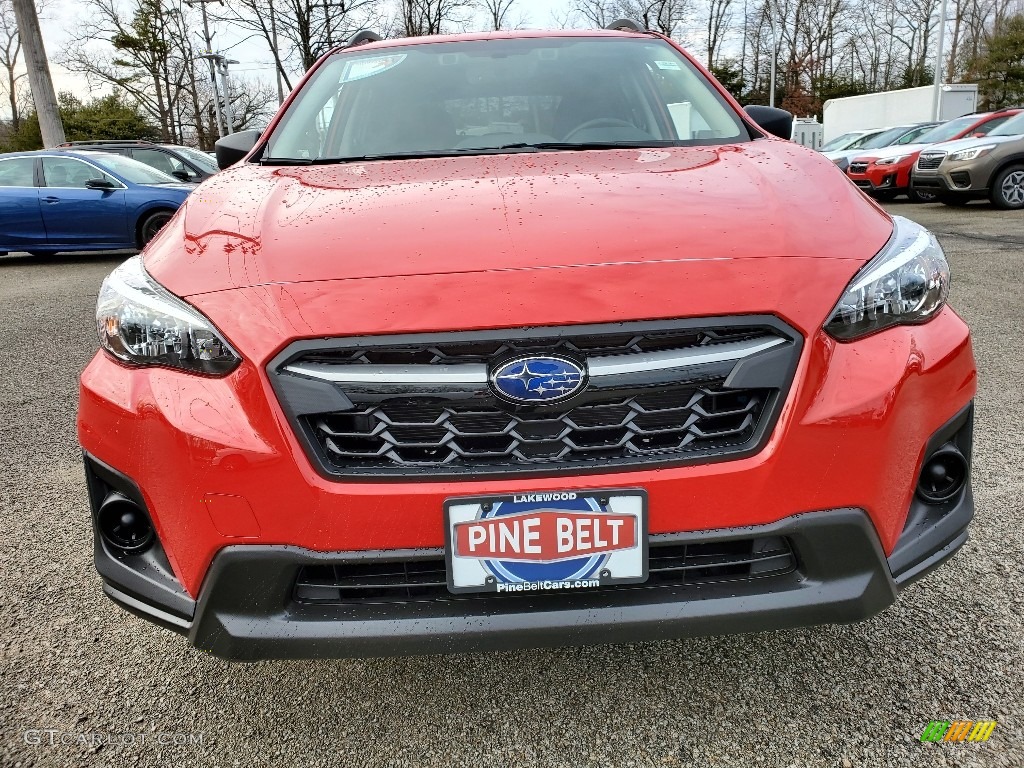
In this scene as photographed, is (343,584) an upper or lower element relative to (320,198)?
lower

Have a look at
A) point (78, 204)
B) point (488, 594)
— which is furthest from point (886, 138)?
point (488, 594)

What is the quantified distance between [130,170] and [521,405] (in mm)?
10426

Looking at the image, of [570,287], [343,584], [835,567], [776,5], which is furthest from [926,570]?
[776,5]

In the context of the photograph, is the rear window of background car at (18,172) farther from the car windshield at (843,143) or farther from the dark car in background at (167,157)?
the car windshield at (843,143)

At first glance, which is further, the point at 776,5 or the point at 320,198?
the point at 776,5

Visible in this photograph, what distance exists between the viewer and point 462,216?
5.35 feet

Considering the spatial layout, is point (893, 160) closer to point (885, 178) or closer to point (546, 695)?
point (885, 178)

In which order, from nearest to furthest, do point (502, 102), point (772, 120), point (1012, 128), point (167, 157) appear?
1. point (502, 102)
2. point (772, 120)
3. point (1012, 128)
4. point (167, 157)

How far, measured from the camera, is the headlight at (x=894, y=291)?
145 centimetres

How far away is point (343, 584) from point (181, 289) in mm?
628

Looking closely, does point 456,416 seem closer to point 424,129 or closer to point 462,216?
point 462,216

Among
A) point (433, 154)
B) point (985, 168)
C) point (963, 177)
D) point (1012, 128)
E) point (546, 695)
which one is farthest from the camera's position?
point (1012, 128)

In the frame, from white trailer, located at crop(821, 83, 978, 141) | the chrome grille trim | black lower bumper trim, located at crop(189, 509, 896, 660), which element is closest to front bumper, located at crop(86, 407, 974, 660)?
black lower bumper trim, located at crop(189, 509, 896, 660)

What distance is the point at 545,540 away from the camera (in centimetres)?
137
